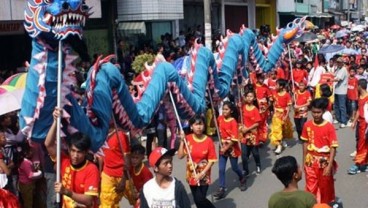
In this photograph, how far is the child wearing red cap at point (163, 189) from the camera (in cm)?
444

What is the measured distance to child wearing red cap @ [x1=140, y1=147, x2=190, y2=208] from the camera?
4.44m

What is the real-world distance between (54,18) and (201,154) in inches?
110

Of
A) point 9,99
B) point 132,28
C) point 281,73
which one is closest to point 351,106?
point 281,73

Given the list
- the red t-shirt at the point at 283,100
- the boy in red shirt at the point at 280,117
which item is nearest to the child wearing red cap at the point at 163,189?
the boy in red shirt at the point at 280,117

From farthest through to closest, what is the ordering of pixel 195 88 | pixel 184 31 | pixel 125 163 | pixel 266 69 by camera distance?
pixel 184 31 < pixel 266 69 < pixel 195 88 < pixel 125 163

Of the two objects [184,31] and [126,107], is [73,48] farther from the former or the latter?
[184,31]

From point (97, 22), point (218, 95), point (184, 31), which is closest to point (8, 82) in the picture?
point (218, 95)

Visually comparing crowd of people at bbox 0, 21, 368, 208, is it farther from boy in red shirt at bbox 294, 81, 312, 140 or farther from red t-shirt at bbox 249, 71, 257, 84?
red t-shirt at bbox 249, 71, 257, 84

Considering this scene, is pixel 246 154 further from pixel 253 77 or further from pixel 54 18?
pixel 54 18

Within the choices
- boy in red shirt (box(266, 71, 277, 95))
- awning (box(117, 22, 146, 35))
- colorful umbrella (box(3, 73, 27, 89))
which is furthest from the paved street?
awning (box(117, 22, 146, 35))

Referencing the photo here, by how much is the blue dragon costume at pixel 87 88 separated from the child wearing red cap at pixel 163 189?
100 cm

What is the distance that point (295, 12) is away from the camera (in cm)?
3284

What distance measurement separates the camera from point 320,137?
6438 millimetres

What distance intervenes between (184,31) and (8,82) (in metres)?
14.8
